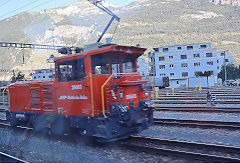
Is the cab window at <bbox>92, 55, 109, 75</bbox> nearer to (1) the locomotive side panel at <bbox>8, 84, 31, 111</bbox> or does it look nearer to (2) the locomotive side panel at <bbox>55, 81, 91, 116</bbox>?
(2) the locomotive side panel at <bbox>55, 81, 91, 116</bbox>

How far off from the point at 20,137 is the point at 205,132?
8.19 meters

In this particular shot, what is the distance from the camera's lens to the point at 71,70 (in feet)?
25.6

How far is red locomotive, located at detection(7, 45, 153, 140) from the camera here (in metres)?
7.04

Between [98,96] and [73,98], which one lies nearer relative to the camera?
[98,96]

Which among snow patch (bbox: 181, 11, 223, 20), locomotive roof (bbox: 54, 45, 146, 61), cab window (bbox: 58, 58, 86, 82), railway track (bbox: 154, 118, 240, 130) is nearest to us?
locomotive roof (bbox: 54, 45, 146, 61)

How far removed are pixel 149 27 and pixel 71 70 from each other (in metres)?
159

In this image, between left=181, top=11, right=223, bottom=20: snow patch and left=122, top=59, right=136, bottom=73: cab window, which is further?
left=181, top=11, right=223, bottom=20: snow patch

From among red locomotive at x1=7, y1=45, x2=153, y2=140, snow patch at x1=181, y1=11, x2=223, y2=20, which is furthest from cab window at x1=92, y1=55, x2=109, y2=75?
snow patch at x1=181, y1=11, x2=223, y2=20

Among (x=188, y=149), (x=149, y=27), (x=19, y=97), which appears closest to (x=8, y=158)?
(x=19, y=97)

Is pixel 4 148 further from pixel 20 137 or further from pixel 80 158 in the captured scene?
pixel 80 158

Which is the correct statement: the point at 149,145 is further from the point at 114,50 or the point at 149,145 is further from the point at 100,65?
the point at 114,50

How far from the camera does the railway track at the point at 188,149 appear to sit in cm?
591

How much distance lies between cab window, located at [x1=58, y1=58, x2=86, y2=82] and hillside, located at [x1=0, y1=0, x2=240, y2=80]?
58923 mm

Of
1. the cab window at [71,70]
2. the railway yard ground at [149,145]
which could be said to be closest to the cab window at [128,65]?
the cab window at [71,70]
